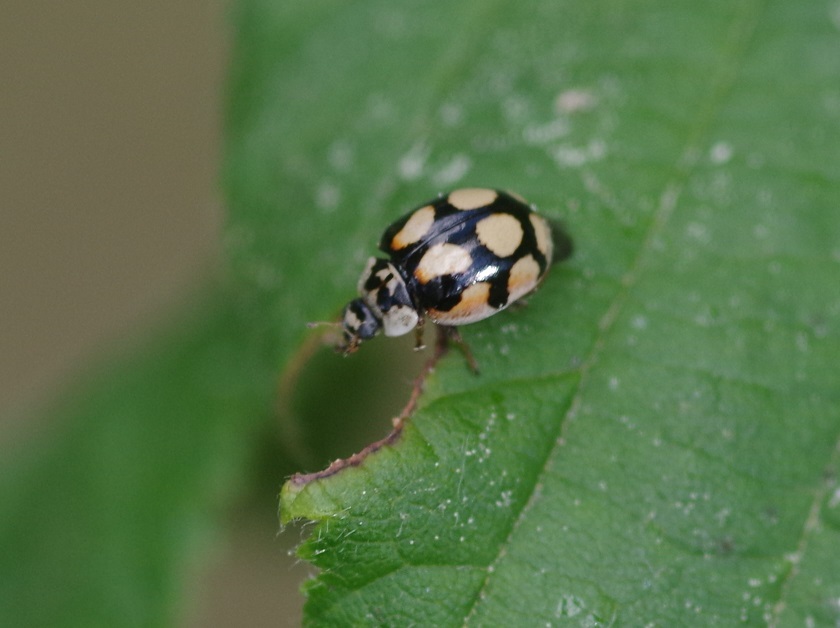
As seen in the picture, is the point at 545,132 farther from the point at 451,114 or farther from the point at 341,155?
the point at 341,155

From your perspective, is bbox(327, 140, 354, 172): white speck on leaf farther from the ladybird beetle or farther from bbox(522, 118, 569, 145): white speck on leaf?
bbox(522, 118, 569, 145): white speck on leaf

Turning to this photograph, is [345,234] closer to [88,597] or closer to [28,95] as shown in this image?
[88,597]

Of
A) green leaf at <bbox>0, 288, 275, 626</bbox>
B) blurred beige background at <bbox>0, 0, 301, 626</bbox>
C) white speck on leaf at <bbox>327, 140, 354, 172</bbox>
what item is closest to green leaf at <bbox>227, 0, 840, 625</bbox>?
white speck on leaf at <bbox>327, 140, 354, 172</bbox>

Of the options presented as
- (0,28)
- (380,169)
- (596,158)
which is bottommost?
(0,28)

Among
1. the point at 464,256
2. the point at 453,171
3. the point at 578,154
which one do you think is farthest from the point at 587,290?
the point at 453,171

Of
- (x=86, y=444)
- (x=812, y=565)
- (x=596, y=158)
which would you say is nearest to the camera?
(x=812, y=565)

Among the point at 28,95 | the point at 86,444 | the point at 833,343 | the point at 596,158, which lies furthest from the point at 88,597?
the point at 28,95

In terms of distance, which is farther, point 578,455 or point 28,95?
point 28,95

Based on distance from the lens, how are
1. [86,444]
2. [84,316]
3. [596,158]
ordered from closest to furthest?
[596,158] → [86,444] → [84,316]
